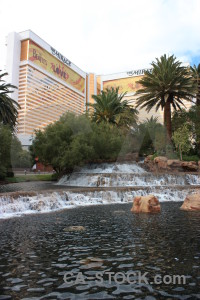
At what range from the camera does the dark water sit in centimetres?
453

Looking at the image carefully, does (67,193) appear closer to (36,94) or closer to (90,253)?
(90,253)

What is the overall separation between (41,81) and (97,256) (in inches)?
3611

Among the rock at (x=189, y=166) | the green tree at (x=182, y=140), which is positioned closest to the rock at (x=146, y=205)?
the rock at (x=189, y=166)

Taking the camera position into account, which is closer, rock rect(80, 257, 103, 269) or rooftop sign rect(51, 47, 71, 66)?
rock rect(80, 257, 103, 269)

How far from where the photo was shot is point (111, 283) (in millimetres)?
4840

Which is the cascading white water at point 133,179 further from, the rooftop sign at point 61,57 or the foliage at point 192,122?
the rooftop sign at point 61,57

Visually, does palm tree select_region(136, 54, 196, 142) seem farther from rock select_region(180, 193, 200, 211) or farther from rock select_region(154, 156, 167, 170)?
rock select_region(180, 193, 200, 211)

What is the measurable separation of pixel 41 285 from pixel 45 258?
59.6 inches

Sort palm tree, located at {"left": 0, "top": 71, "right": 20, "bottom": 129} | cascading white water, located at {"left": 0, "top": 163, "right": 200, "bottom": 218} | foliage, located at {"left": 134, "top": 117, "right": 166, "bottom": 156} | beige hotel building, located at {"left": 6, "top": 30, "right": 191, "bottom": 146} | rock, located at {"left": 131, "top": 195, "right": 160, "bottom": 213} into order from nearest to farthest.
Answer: rock, located at {"left": 131, "top": 195, "right": 160, "bottom": 213}
cascading white water, located at {"left": 0, "top": 163, "right": 200, "bottom": 218}
palm tree, located at {"left": 0, "top": 71, "right": 20, "bottom": 129}
foliage, located at {"left": 134, "top": 117, "right": 166, "bottom": 156}
beige hotel building, located at {"left": 6, "top": 30, "right": 191, "bottom": 146}

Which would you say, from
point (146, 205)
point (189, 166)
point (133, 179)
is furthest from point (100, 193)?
point (189, 166)

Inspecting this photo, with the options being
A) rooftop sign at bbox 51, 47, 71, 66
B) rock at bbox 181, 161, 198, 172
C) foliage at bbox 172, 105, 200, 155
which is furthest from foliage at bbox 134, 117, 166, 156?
rooftop sign at bbox 51, 47, 71, 66

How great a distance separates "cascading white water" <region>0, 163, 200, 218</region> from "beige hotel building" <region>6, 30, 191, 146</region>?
154 feet

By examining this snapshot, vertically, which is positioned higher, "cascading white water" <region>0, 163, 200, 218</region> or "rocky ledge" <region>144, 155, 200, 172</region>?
"rocky ledge" <region>144, 155, 200, 172</region>

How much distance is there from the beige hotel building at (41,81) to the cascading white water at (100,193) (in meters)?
47.1
